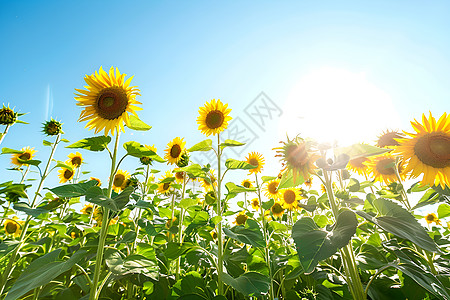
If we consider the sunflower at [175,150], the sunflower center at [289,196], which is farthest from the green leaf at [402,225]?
the sunflower center at [289,196]

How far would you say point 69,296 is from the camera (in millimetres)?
1905

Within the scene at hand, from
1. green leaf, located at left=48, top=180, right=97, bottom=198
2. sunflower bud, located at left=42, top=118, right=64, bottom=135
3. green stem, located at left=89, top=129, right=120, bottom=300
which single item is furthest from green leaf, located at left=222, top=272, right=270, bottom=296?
sunflower bud, located at left=42, top=118, right=64, bottom=135

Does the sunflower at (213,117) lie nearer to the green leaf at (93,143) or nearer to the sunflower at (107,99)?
the sunflower at (107,99)

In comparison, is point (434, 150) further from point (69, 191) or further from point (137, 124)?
point (69, 191)

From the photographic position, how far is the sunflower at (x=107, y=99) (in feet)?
6.75

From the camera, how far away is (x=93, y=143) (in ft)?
5.56

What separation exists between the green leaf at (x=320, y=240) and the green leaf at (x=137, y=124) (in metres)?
1.40

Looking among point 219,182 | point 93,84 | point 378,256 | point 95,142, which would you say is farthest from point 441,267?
point 93,84

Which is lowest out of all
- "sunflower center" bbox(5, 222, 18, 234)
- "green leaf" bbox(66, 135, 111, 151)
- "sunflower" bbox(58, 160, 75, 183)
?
"green leaf" bbox(66, 135, 111, 151)

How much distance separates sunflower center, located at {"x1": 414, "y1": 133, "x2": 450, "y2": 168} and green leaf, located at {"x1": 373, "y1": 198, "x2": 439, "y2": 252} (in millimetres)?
684

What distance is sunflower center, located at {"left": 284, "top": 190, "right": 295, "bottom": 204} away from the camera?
4357 mm

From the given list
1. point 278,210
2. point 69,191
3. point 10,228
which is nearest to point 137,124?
point 69,191

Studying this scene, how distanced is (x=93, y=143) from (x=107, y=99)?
0.59m

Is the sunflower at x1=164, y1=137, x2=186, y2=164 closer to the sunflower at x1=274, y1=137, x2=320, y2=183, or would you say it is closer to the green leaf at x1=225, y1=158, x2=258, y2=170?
the green leaf at x1=225, y1=158, x2=258, y2=170
